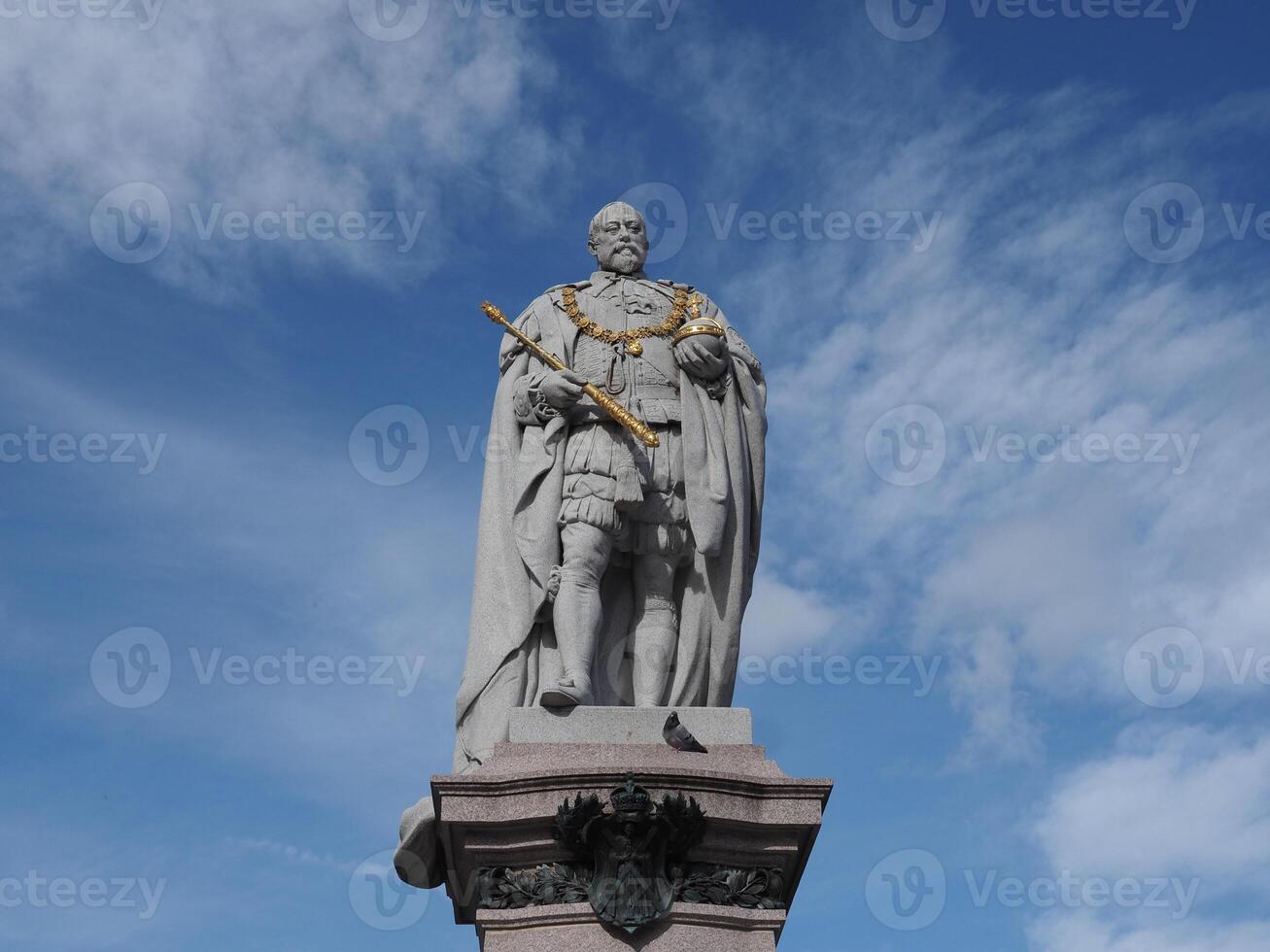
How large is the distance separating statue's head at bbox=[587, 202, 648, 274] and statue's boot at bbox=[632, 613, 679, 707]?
12.2 ft

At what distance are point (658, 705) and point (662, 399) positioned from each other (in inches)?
113

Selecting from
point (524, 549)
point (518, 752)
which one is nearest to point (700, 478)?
point (524, 549)

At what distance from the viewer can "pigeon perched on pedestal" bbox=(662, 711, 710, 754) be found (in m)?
13.8

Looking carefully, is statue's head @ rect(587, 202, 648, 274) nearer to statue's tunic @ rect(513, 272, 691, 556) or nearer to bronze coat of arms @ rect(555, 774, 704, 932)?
statue's tunic @ rect(513, 272, 691, 556)

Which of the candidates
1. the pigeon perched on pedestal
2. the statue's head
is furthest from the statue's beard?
the pigeon perched on pedestal

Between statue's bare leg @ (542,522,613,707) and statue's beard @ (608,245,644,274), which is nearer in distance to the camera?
statue's bare leg @ (542,522,613,707)

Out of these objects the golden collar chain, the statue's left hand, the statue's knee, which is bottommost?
the statue's knee

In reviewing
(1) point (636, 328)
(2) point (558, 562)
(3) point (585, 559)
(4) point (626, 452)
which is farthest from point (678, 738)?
(1) point (636, 328)

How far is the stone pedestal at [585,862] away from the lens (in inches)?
514

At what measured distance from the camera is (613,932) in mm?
12961

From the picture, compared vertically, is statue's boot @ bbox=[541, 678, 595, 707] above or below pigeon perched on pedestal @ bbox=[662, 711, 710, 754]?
above

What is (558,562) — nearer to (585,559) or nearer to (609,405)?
(585,559)

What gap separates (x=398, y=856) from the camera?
46.8ft

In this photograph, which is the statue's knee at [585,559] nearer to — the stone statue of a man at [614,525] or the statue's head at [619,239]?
the stone statue of a man at [614,525]
